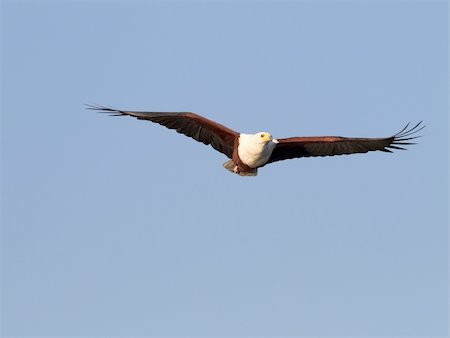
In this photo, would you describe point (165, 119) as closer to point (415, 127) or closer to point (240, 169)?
point (240, 169)

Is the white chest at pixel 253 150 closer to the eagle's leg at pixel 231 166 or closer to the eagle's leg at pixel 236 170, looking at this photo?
the eagle's leg at pixel 236 170

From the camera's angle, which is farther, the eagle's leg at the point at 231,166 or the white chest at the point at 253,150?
the eagle's leg at the point at 231,166

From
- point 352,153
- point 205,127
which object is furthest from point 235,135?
point 352,153

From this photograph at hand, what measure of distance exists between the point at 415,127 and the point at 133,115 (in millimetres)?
6069

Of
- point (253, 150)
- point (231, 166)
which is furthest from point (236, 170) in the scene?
point (253, 150)

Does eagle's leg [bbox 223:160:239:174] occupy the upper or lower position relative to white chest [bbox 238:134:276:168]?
lower

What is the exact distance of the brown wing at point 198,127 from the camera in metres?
28.1

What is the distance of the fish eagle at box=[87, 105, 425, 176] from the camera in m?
27.7

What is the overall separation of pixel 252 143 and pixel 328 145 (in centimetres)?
208

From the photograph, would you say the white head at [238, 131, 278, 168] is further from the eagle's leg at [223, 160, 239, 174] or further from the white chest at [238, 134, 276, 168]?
the eagle's leg at [223, 160, 239, 174]

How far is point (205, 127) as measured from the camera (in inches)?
1117

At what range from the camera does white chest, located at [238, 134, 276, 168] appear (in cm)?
2756

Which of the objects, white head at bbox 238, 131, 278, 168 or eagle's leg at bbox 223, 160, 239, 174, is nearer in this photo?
white head at bbox 238, 131, 278, 168

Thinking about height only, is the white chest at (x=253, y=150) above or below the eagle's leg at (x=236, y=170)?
above
